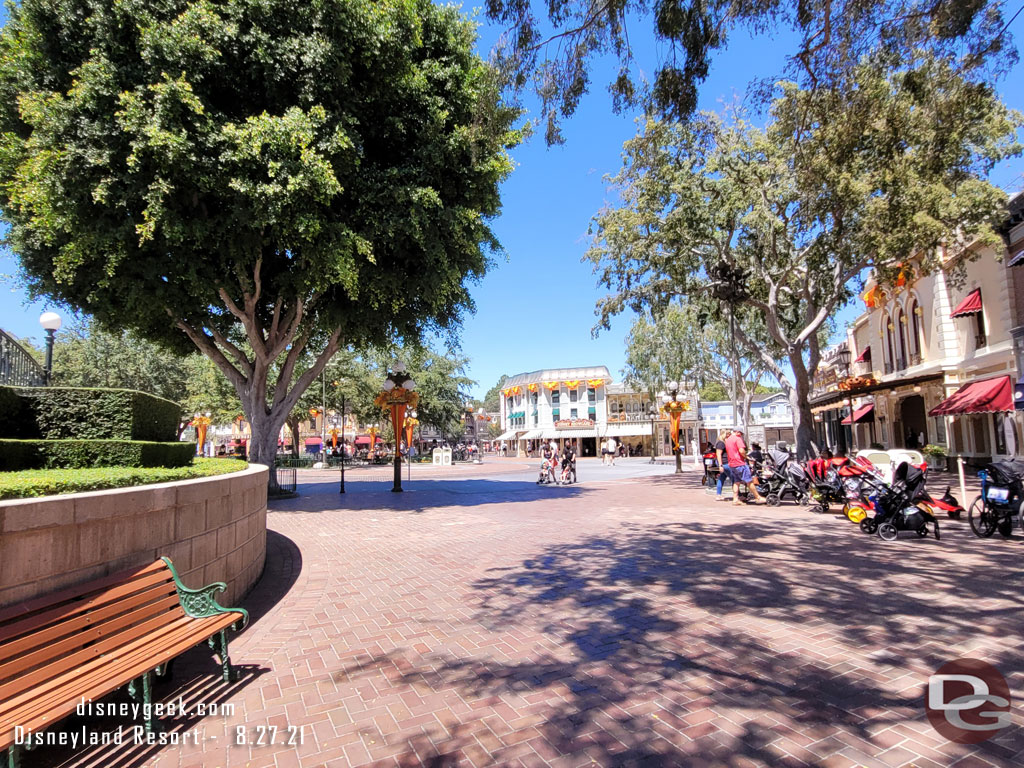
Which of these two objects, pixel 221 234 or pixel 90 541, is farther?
pixel 221 234

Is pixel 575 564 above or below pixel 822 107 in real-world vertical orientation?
below

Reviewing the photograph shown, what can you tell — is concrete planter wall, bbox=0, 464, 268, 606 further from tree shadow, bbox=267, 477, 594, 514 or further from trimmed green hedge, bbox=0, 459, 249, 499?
tree shadow, bbox=267, 477, 594, 514

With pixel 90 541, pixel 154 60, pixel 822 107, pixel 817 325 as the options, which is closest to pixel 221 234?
pixel 154 60

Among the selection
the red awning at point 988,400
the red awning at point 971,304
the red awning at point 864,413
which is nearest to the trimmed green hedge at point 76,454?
the red awning at point 988,400

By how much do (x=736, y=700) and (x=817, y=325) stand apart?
14990 mm

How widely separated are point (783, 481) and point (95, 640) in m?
13.2

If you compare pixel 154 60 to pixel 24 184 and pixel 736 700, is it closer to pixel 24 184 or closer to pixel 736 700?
pixel 24 184

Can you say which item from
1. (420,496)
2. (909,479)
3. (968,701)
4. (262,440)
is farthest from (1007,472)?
(262,440)

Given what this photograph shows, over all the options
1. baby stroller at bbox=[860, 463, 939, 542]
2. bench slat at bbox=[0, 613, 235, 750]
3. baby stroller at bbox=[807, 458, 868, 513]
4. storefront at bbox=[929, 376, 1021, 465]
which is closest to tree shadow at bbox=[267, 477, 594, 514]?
baby stroller at bbox=[807, 458, 868, 513]

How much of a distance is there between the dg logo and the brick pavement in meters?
0.08

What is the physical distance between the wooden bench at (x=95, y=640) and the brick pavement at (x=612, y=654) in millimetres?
424

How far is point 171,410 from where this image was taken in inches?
300

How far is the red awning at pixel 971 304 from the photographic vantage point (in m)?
17.5

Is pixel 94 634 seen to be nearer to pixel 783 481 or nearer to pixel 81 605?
pixel 81 605
